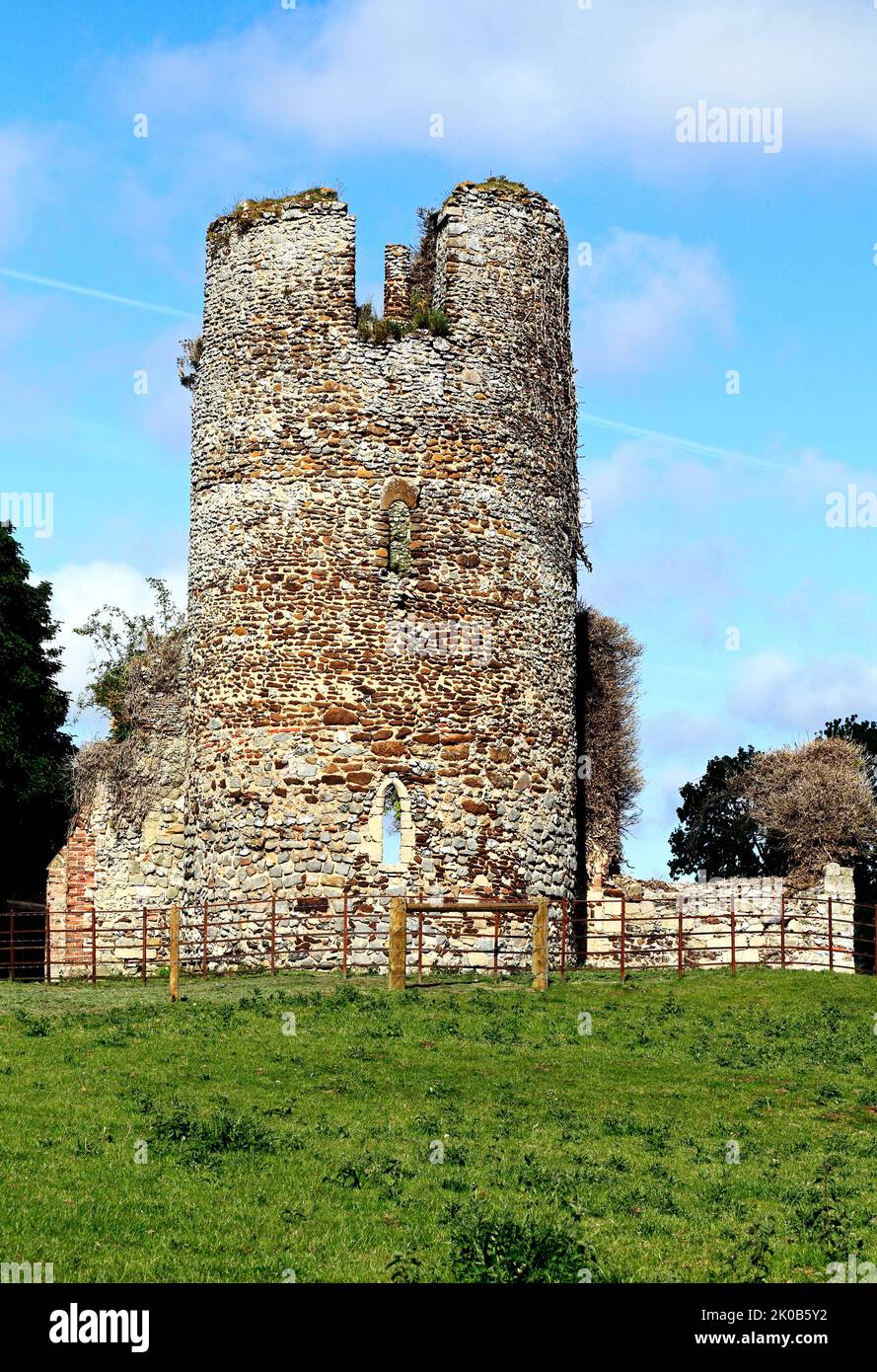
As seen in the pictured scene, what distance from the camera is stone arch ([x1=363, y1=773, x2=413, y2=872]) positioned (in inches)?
1029

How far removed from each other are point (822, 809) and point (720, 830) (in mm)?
10094

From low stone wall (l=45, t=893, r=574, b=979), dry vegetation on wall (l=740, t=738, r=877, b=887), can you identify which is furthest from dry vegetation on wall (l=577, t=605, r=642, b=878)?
low stone wall (l=45, t=893, r=574, b=979)

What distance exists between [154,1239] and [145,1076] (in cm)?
557

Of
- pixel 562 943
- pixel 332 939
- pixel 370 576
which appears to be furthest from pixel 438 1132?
pixel 370 576

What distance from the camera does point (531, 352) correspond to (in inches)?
1126

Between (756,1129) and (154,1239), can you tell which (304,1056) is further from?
(154,1239)

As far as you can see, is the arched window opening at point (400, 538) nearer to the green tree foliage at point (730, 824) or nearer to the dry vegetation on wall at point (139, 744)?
the dry vegetation on wall at point (139, 744)

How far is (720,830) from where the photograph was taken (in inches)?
1941

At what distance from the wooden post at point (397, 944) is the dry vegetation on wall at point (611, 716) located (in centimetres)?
1198

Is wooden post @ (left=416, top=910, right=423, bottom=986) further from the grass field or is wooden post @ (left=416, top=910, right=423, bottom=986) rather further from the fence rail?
the grass field

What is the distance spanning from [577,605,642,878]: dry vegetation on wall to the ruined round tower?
6241 mm

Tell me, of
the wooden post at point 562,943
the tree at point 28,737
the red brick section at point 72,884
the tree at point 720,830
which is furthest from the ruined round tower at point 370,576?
the tree at point 720,830

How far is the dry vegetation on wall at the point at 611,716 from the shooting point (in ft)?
114
